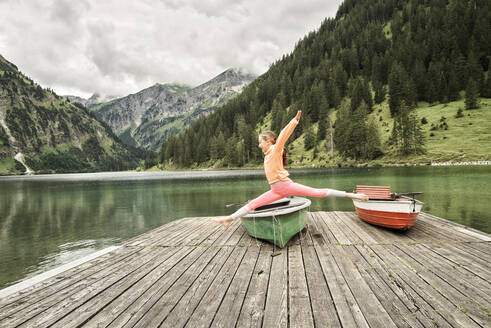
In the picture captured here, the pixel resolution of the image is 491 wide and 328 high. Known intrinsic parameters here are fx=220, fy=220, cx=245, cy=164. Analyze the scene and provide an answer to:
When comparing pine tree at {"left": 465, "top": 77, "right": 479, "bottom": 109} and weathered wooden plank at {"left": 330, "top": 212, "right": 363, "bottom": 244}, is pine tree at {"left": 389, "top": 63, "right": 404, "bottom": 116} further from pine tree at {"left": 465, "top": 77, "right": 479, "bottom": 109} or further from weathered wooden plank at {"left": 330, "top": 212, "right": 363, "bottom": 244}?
weathered wooden plank at {"left": 330, "top": 212, "right": 363, "bottom": 244}

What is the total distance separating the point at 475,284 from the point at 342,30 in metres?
174

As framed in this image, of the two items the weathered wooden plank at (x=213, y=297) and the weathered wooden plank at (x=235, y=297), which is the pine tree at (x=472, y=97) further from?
the weathered wooden plank at (x=213, y=297)

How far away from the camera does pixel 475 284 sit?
166 inches

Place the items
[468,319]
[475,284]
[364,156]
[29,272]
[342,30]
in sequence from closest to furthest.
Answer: [468,319]
[475,284]
[29,272]
[364,156]
[342,30]

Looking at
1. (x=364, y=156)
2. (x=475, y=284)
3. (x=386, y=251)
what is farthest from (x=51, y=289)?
(x=364, y=156)

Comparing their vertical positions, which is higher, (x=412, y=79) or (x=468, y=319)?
(x=412, y=79)

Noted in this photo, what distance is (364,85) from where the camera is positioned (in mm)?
94875

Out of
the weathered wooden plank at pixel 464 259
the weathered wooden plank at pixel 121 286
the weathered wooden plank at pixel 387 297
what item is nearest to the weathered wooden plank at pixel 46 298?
the weathered wooden plank at pixel 121 286

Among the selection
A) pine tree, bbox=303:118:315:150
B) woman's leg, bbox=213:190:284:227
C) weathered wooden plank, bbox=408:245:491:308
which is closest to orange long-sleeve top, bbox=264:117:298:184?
woman's leg, bbox=213:190:284:227

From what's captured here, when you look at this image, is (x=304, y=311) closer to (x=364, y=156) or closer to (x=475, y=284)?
(x=475, y=284)

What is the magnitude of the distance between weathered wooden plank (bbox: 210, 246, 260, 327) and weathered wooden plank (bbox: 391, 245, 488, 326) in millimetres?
3419

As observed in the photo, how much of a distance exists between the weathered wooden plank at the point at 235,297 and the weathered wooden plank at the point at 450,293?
342 centimetres

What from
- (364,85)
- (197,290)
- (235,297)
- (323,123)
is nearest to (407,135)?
(323,123)

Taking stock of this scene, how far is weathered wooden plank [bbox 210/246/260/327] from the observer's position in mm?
3302
